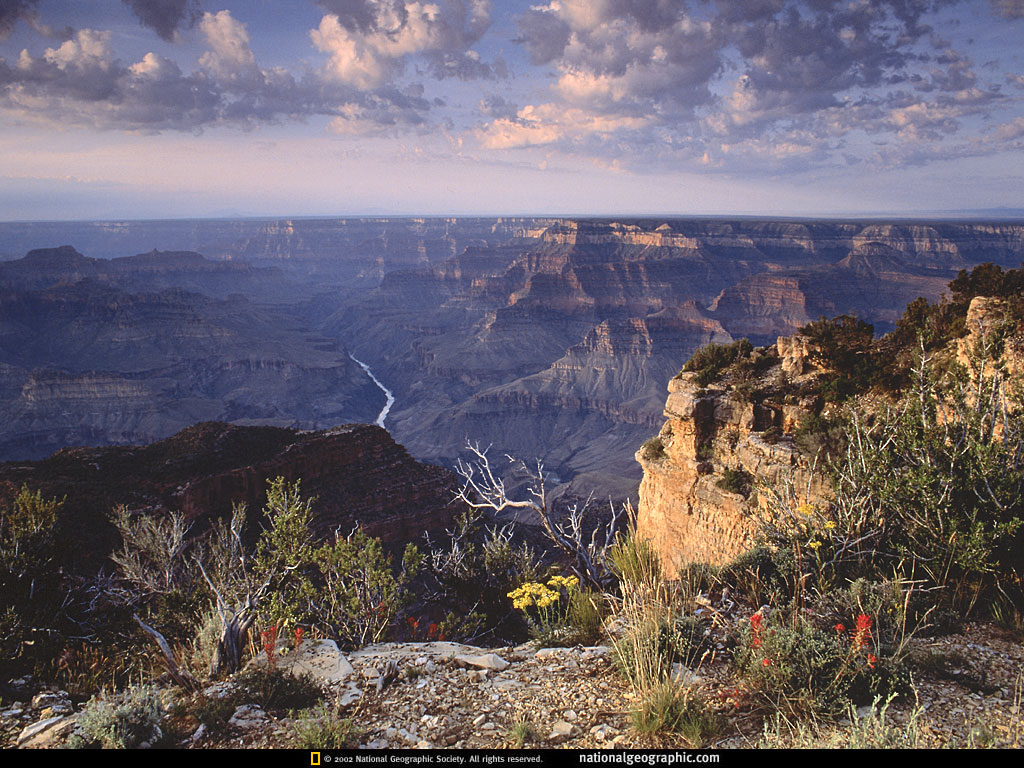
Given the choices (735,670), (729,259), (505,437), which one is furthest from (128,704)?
(729,259)

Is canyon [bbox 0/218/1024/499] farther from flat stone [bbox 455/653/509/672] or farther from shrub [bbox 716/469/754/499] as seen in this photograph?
flat stone [bbox 455/653/509/672]

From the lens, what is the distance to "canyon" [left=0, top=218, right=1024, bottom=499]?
7456cm

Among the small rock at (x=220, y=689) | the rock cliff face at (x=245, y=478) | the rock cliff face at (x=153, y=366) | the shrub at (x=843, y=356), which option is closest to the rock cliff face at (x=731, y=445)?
the shrub at (x=843, y=356)

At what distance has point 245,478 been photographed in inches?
878

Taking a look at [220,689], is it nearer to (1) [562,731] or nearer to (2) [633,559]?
(1) [562,731]

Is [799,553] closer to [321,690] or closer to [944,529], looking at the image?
[944,529]

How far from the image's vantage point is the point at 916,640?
498 centimetres

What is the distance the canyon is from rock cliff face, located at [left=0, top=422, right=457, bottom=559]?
28057 mm

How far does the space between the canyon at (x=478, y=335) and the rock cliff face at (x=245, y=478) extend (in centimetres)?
2806

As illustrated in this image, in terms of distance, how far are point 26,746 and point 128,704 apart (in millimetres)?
742

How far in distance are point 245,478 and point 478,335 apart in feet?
324

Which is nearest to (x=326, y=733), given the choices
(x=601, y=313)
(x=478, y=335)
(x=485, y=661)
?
(x=485, y=661)

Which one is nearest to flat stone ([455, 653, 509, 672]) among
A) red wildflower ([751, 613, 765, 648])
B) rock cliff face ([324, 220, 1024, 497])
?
red wildflower ([751, 613, 765, 648])

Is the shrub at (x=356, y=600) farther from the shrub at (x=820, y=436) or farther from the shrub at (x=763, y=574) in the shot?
the shrub at (x=820, y=436)
